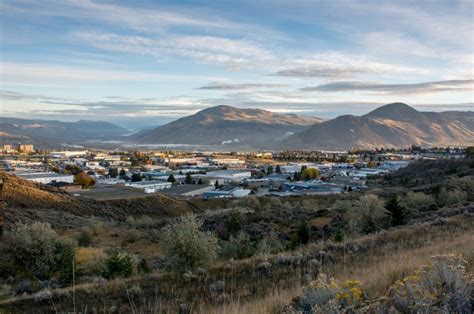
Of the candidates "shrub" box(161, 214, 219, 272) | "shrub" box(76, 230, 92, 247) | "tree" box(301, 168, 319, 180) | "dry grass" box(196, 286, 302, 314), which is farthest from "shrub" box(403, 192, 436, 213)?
"tree" box(301, 168, 319, 180)

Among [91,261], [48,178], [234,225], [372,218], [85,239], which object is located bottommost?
[48,178]

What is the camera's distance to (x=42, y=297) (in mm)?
8273

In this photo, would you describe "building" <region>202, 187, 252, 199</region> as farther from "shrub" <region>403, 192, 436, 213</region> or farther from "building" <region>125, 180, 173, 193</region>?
"shrub" <region>403, 192, 436, 213</region>

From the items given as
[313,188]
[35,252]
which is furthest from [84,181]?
[35,252]

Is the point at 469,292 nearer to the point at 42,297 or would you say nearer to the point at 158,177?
the point at 42,297

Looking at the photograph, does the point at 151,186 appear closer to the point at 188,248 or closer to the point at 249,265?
the point at 188,248

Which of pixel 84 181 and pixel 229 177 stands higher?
pixel 84 181

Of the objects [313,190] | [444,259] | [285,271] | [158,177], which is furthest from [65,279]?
[158,177]

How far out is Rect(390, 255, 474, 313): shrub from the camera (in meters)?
3.59

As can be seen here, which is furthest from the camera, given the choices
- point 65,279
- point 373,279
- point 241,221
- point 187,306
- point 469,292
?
point 241,221

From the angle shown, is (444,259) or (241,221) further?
(241,221)

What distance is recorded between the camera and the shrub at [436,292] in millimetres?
3586

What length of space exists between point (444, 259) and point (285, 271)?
4.57 meters

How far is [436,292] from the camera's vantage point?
401 cm
